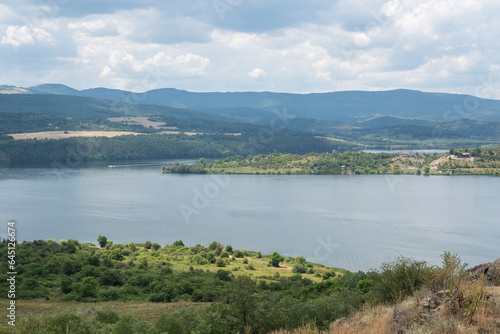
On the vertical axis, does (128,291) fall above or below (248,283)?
below

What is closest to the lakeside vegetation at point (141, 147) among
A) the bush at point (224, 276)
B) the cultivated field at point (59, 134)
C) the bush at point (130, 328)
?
the cultivated field at point (59, 134)

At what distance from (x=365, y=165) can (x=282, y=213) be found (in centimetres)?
5376

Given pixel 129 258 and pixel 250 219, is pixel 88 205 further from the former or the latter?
pixel 129 258

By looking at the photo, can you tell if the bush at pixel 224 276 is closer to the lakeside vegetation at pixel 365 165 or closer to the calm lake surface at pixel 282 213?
the calm lake surface at pixel 282 213

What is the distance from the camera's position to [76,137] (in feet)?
493

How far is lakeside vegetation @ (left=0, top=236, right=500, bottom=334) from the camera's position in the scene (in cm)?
743

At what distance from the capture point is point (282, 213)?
63156 mm

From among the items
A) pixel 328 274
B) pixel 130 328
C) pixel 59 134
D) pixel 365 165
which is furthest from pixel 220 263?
pixel 59 134

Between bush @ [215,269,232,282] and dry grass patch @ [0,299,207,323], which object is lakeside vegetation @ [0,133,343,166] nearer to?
bush @ [215,269,232,282]

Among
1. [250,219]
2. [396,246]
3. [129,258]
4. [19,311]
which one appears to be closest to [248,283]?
[19,311]

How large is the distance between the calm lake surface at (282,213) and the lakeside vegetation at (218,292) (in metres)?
7.78

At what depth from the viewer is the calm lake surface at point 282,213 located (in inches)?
1804

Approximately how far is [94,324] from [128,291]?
11889 mm

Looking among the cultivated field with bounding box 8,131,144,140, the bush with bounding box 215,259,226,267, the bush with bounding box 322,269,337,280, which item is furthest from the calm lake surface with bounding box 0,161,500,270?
the cultivated field with bounding box 8,131,144,140
